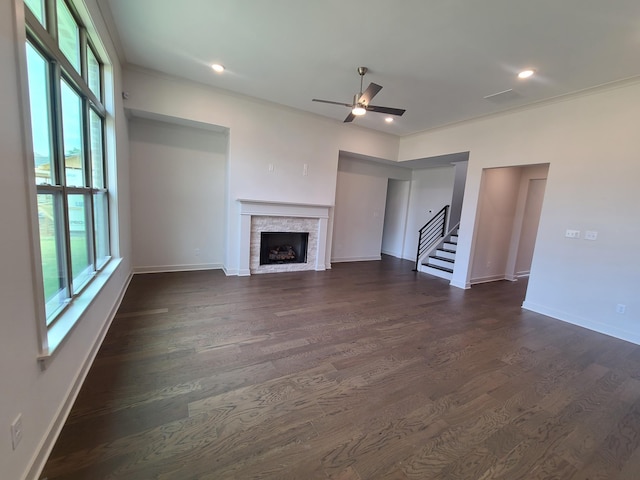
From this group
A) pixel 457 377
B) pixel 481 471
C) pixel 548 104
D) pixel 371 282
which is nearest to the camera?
pixel 481 471

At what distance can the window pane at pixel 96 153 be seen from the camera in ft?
8.95

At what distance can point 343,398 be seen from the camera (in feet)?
6.57

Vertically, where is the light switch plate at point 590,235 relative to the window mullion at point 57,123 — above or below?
below

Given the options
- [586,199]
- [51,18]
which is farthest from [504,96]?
[51,18]

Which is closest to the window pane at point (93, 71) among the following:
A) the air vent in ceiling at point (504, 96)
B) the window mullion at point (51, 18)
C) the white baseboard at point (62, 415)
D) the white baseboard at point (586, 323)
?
the window mullion at point (51, 18)

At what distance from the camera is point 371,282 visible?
5.11 meters

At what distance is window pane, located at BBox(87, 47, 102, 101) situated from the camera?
262 cm

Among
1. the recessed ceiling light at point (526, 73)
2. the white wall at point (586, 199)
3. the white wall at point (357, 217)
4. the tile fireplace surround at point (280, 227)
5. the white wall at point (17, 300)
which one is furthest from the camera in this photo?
the white wall at point (357, 217)

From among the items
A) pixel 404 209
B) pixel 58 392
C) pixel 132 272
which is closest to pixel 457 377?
pixel 58 392

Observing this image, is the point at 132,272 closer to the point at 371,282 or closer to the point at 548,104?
the point at 371,282

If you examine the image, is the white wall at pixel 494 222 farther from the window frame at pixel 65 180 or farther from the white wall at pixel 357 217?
the window frame at pixel 65 180

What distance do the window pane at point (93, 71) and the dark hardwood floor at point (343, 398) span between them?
8.08 ft

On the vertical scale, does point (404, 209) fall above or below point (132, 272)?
above

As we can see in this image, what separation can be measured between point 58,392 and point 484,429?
2.71 metres
